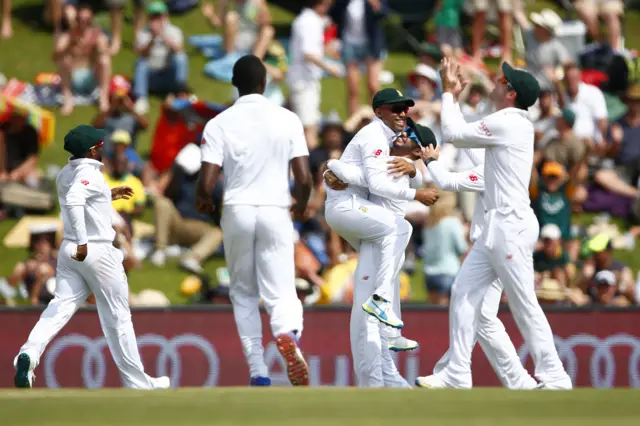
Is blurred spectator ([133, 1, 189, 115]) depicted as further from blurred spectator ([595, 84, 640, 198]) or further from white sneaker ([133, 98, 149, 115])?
blurred spectator ([595, 84, 640, 198])

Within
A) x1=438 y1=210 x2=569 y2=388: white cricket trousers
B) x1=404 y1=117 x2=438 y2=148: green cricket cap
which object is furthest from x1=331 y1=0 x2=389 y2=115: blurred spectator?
x1=438 y1=210 x2=569 y2=388: white cricket trousers

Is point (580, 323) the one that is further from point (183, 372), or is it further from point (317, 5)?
point (317, 5)

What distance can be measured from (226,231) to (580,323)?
498cm

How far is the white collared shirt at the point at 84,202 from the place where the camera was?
10.3 metres

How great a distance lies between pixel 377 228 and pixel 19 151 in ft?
26.8

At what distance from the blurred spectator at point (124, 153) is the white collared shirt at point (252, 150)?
5922 mm

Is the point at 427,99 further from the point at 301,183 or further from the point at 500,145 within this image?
the point at 500,145

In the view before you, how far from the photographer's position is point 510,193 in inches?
396

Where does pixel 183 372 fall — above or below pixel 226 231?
below

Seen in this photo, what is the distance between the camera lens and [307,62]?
17.4 meters

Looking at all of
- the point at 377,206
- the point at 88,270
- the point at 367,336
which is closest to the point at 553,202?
the point at 377,206

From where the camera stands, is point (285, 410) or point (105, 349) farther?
point (105, 349)

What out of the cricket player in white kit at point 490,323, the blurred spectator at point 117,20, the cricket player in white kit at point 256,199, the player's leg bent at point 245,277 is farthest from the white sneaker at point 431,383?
the blurred spectator at point 117,20

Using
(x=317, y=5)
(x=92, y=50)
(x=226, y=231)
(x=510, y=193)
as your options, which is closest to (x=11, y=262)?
(x=92, y=50)
